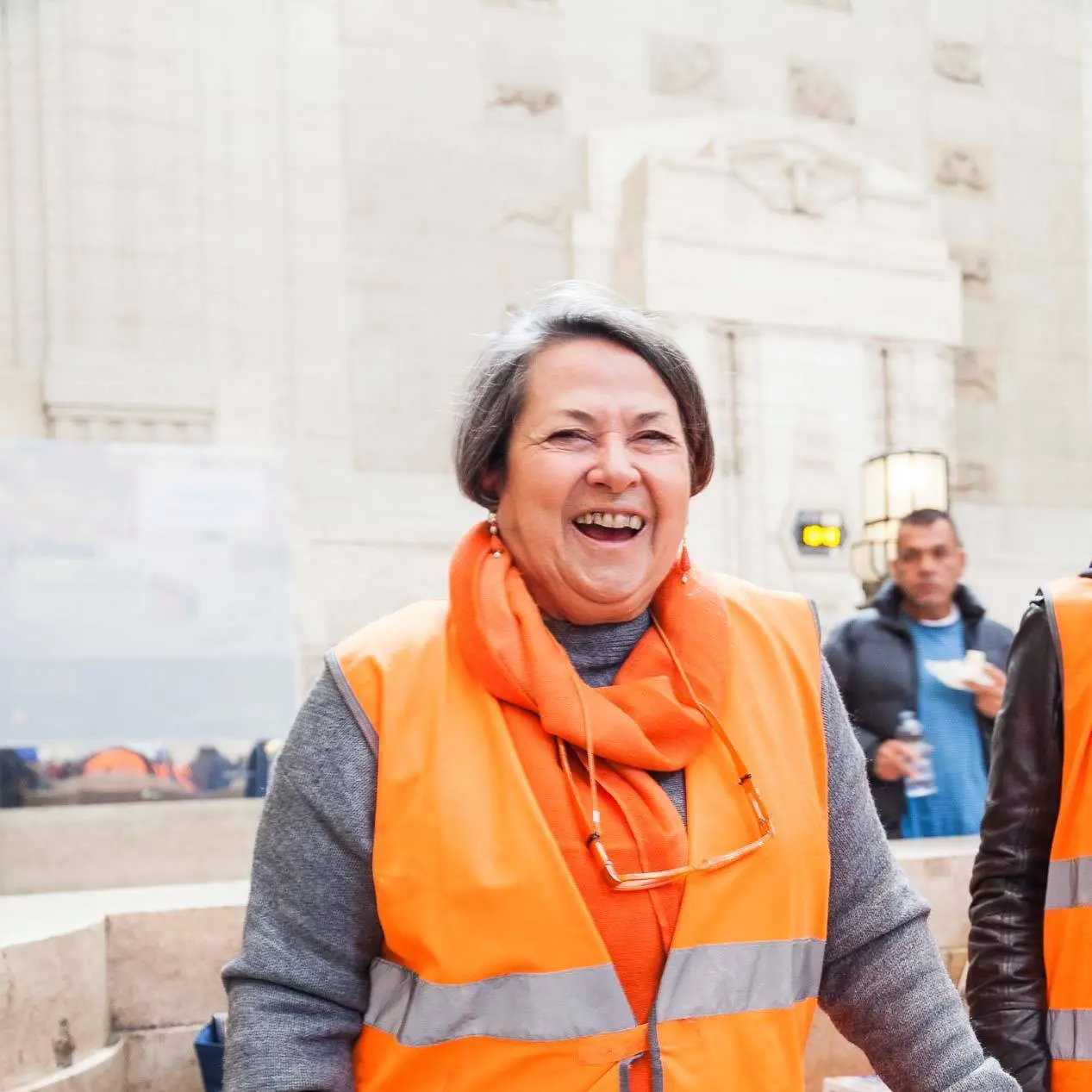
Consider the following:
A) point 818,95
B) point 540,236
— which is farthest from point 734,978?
point 818,95

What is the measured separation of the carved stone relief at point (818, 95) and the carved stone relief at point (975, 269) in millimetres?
722

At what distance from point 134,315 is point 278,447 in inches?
24.6

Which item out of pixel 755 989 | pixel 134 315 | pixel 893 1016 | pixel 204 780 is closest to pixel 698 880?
pixel 755 989

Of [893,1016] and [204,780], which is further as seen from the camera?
[204,780]

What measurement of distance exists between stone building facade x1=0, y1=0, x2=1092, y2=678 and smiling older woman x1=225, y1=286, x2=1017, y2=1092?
9.20ft

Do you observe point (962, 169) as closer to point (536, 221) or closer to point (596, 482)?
point (536, 221)

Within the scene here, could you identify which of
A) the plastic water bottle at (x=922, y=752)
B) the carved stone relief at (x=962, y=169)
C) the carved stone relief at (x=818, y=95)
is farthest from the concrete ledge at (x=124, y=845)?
the carved stone relief at (x=962, y=169)

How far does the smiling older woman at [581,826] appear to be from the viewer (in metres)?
1.00

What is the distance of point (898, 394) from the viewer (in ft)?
15.7

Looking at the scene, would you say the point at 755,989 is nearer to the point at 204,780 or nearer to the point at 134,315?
the point at 204,780

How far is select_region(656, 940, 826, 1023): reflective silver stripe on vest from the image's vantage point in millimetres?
1014

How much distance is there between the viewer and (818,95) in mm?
4766

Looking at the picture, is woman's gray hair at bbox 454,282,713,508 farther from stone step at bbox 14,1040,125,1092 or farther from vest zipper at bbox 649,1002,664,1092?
stone step at bbox 14,1040,125,1092

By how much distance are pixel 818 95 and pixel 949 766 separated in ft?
9.60
